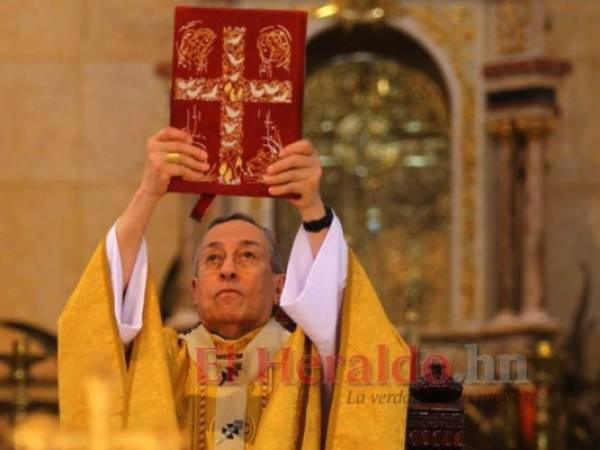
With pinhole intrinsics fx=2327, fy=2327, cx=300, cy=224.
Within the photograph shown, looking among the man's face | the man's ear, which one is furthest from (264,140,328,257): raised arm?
the man's ear

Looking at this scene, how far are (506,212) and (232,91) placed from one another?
22.1 ft

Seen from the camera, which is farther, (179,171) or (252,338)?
(252,338)

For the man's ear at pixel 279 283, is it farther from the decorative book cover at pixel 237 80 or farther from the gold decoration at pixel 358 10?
the gold decoration at pixel 358 10

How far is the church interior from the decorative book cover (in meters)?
5.62

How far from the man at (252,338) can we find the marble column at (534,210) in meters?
6.37

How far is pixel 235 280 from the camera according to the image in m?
7.19

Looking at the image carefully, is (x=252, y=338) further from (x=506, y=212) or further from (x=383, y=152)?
(x=383, y=152)

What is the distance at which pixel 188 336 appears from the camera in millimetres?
7352

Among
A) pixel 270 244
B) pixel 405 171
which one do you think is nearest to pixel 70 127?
pixel 405 171

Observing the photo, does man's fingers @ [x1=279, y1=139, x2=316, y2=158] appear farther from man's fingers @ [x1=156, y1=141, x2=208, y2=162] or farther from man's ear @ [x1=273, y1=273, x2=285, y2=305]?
man's ear @ [x1=273, y1=273, x2=285, y2=305]

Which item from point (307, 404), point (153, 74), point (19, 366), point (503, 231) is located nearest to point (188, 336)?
point (307, 404)

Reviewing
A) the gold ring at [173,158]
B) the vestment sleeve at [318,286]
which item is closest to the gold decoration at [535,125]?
the vestment sleeve at [318,286]

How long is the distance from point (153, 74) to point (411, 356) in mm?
7757

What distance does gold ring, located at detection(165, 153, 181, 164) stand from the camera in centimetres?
677
